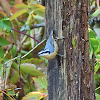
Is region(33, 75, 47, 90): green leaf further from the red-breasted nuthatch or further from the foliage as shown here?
the red-breasted nuthatch

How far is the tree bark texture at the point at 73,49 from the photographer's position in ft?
3.36

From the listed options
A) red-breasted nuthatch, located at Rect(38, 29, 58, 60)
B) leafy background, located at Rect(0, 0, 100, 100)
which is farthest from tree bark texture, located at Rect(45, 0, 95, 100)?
leafy background, located at Rect(0, 0, 100, 100)

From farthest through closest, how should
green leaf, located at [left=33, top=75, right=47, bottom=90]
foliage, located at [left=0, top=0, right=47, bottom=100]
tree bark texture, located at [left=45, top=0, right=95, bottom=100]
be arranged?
foliage, located at [left=0, top=0, right=47, bottom=100], green leaf, located at [left=33, top=75, right=47, bottom=90], tree bark texture, located at [left=45, top=0, right=95, bottom=100]

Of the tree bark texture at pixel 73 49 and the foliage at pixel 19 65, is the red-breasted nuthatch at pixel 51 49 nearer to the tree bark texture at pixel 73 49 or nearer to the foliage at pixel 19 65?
the tree bark texture at pixel 73 49

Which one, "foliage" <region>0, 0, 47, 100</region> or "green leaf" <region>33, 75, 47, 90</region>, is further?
"foliage" <region>0, 0, 47, 100</region>

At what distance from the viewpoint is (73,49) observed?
1.04 meters

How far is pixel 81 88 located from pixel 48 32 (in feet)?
1.73

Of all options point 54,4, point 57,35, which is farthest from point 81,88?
point 54,4

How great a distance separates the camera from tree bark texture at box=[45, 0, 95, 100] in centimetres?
103

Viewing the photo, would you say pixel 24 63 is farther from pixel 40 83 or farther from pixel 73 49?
pixel 73 49

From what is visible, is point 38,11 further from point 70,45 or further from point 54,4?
point 70,45

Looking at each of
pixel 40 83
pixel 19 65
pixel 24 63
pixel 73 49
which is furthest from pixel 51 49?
pixel 24 63

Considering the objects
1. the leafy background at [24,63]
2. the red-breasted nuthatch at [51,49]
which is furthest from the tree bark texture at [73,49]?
the leafy background at [24,63]

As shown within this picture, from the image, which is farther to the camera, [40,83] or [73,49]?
[40,83]
